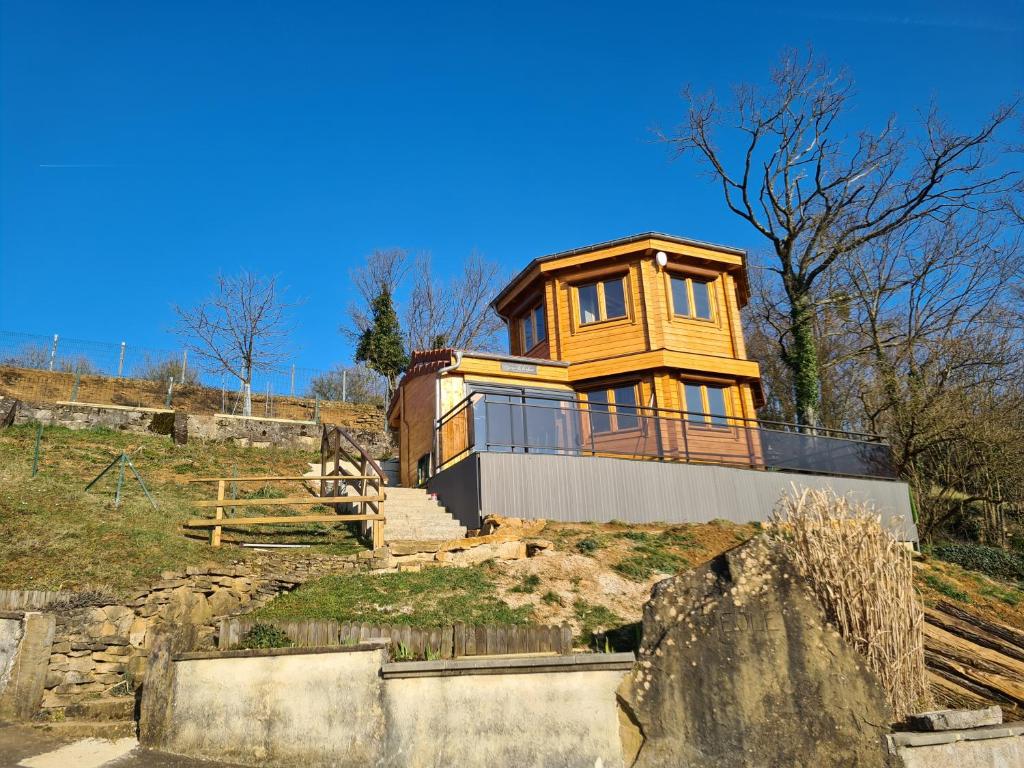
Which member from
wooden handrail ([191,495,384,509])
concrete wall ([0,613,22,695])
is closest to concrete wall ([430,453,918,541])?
wooden handrail ([191,495,384,509])

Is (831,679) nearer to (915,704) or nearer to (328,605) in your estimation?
(915,704)

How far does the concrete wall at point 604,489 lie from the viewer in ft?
47.0

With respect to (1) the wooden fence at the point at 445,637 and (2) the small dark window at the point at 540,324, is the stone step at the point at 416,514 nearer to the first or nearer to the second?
(1) the wooden fence at the point at 445,637

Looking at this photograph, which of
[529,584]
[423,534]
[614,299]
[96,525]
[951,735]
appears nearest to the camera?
[951,735]

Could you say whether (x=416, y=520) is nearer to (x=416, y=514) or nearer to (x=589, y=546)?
(x=416, y=514)

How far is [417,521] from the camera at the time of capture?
1418 cm

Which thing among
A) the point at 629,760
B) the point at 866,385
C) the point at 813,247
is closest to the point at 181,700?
the point at 629,760

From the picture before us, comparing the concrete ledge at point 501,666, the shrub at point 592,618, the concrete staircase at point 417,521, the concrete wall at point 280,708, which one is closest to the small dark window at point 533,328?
the concrete staircase at point 417,521

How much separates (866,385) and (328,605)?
2376cm

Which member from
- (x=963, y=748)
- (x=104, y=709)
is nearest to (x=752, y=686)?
(x=963, y=748)

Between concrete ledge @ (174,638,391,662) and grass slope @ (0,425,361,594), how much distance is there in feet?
7.66

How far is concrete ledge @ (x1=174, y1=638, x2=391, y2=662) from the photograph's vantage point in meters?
7.11

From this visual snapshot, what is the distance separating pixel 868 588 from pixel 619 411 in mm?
12209

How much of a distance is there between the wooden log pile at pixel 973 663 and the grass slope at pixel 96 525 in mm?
8909
